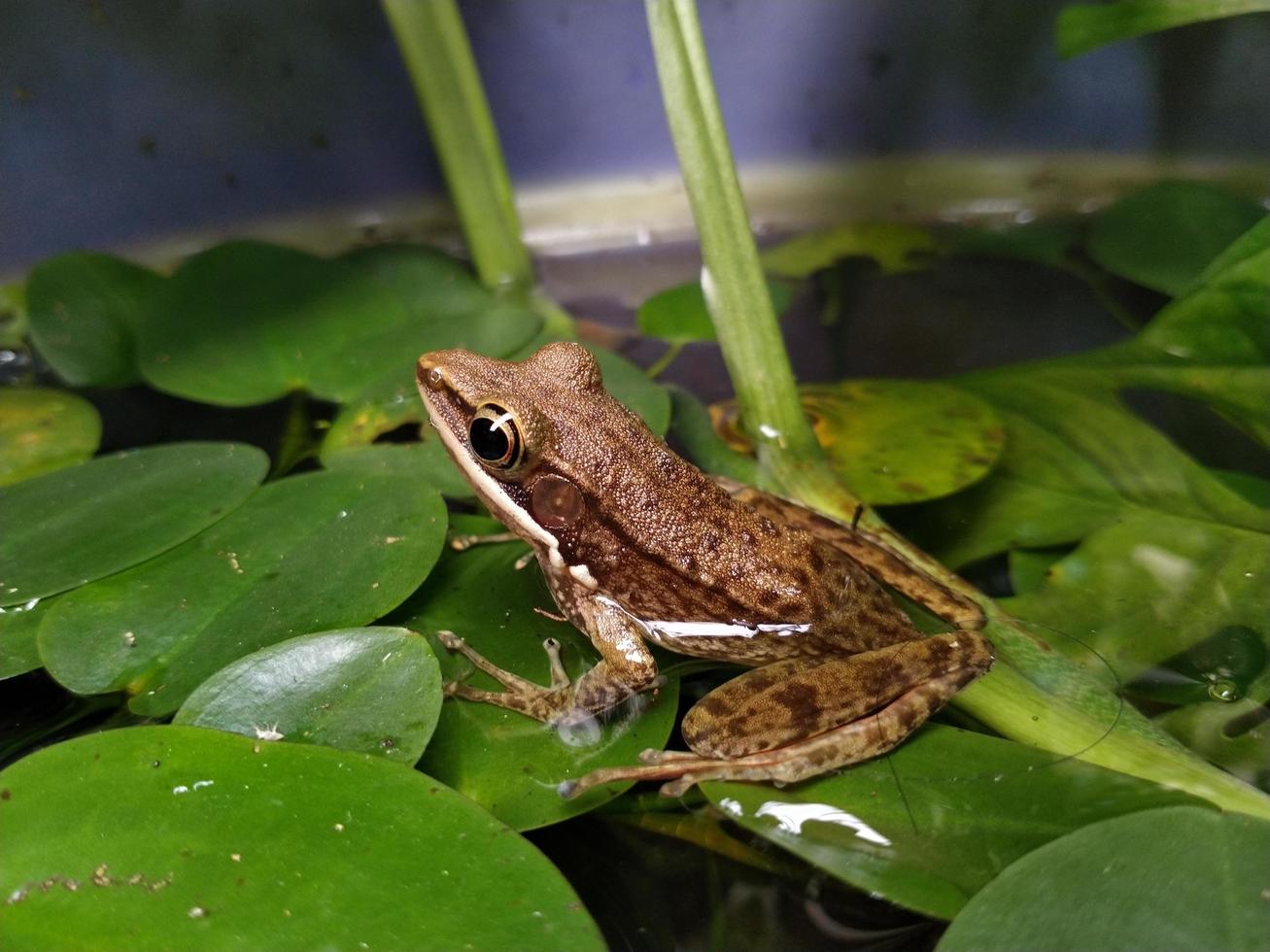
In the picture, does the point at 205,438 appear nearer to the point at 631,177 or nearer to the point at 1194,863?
the point at 631,177

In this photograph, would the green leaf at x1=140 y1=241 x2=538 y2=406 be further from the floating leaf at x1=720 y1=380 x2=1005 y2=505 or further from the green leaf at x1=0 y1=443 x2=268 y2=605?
the floating leaf at x1=720 y1=380 x2=1005 y2=505

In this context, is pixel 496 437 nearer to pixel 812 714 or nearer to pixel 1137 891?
pixel 812 714

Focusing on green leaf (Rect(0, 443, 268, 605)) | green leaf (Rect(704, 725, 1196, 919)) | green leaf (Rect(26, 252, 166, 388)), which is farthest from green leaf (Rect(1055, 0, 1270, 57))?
green leaf (Rect(26, 252, 166, 388))

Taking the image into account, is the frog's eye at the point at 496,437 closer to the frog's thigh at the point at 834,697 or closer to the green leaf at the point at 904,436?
the frog's thigh at the point at 834,697

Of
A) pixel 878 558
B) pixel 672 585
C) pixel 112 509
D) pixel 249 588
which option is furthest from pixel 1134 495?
pixel 112 509

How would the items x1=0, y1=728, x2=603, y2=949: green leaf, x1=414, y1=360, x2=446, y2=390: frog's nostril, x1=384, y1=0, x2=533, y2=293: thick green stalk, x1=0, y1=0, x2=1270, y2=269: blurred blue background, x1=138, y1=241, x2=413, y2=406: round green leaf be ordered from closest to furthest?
x1=0, y1=728, x2=603, y2=949: green leaf → x1=414, y1=360, x2=446, y2=390: frog's nostril → x1=138, y1=241, x2=413, y2=406: round green leaf → x1=384, y1=0, x2=533, y2=293: thick green stalk → x1=0, y1=0, x2=1270, y2=269: blurred blue background

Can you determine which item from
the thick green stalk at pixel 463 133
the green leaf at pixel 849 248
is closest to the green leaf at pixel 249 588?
the thick green stalk at pixel 463 133
